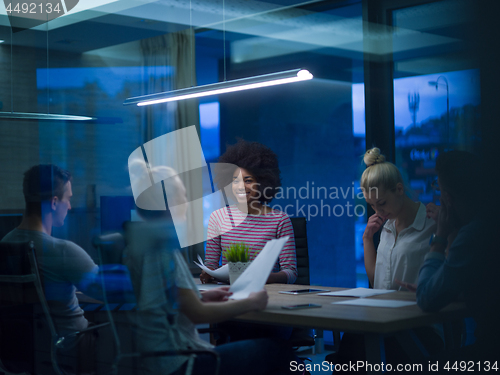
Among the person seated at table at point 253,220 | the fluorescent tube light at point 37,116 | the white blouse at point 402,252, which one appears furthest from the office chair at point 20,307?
the white blouse at point 402,252

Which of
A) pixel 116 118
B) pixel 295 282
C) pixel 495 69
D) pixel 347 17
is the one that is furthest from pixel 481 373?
pixel 347 17

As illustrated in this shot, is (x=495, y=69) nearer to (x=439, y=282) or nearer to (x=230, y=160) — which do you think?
(x=439, y=282)

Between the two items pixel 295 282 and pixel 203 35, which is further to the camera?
pixel 203 35

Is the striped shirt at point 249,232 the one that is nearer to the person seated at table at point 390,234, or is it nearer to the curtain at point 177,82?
the person seated at table at point 390,234

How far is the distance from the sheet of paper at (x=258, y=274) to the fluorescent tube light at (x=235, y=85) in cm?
82

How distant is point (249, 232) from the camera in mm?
2973

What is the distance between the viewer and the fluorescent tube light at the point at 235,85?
2.38 metres

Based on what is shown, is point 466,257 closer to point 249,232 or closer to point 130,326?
point 130,326

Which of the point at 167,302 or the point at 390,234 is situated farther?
the point at 390,234

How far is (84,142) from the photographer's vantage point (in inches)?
102

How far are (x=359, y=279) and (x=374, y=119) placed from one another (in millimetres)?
1260

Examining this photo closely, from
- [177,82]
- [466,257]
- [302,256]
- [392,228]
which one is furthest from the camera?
[177,82]

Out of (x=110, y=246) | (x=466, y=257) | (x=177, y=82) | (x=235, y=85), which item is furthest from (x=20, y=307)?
(x=177, y=82)

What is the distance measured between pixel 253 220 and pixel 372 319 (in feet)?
4.73
